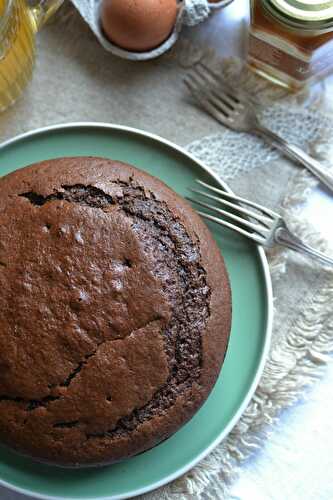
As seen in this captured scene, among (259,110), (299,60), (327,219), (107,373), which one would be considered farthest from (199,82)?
(107,373)

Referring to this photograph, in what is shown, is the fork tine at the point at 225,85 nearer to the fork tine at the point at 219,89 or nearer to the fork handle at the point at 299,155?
the fork tine at the point at 219,89

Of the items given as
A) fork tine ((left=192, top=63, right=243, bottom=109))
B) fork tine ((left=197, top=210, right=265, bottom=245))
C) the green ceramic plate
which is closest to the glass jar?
fork tine ((left=192, top=63, right=243, bottom=109))

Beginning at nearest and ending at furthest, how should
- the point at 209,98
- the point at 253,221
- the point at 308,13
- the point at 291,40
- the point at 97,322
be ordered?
the point at 97,322
the point at 308,13
the point at 291,40
the point at 253,221
the point at 209,98

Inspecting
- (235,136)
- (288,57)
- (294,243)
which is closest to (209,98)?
(235,136)

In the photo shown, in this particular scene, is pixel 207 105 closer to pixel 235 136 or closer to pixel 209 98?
pixel 209 98

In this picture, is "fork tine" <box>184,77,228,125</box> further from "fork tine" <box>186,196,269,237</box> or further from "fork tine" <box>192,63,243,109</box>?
"fork tine" <box>186,196,269,237</box>

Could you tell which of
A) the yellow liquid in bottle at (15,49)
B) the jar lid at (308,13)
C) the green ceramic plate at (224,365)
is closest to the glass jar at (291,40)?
the jar lid at (308,13)

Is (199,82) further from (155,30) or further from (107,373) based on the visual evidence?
(107,373)
